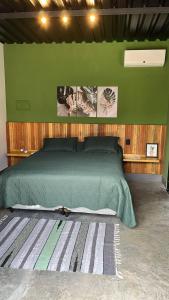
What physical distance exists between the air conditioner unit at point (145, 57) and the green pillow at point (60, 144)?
5.65 feet

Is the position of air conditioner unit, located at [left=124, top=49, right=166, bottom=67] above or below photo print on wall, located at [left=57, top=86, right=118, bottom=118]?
above

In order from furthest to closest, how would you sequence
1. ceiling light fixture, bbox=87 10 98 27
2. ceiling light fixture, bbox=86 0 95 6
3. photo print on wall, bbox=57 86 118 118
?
photo print on wall, bbox=57 86 118 118
ceiling light fixture, bbox=87 10 98 27
ceiling light fixture, bbox=86 0 95 6

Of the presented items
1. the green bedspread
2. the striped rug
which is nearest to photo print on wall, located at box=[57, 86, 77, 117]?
the green bedspread

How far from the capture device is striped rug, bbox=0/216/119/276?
2.04 meters

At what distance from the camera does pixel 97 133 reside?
456 cm

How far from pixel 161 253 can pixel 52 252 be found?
1.03 metres

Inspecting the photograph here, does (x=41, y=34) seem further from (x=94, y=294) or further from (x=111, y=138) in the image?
(x=94, y=294)

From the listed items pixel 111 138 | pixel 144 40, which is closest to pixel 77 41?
pixel 144 40

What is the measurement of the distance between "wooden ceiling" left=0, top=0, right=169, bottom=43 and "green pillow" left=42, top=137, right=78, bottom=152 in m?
1.80

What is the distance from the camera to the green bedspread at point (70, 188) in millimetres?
2717

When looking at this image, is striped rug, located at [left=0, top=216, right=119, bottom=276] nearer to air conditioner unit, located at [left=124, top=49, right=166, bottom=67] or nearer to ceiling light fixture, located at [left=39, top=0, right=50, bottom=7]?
ceiling light fixture, located at [left=39, top=0, right=50, bottom=7]

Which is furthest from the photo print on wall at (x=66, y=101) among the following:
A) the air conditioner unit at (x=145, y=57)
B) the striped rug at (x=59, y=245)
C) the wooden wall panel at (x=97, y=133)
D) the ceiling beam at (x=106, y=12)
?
the striped rug at (x=59, y=245)

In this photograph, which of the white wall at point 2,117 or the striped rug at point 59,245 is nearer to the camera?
the striped rug at point 59,245

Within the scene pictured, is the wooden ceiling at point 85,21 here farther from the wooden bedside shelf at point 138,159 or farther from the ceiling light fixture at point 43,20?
the wooden bedside shelf at point 138,159
